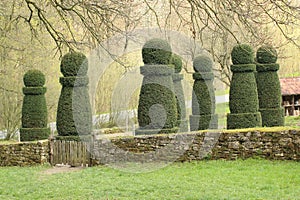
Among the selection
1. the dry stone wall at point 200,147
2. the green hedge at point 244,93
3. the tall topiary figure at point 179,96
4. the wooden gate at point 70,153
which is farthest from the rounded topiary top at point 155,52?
the tall topiary figure at point 179,96

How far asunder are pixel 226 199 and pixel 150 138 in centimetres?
653

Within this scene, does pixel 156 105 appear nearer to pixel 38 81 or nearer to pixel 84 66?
pixel 84 66

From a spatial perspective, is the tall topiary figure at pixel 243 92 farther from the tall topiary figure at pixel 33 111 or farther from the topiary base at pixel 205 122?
the tall topiary figure at pixel 33 111

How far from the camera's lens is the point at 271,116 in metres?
22.4

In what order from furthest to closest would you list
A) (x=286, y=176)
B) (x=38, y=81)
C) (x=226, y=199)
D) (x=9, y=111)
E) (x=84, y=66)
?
(x=9, y=111) → (x=38, y=81) → (x=84, y=66) → (x=286, y=176) → (x=226, y=199)

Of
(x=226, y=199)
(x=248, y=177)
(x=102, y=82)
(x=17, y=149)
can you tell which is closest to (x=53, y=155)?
(x=17, y=149)

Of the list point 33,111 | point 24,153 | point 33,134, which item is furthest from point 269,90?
point 24,153

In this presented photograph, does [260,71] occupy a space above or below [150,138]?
above

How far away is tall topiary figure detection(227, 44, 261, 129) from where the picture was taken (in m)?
19.9

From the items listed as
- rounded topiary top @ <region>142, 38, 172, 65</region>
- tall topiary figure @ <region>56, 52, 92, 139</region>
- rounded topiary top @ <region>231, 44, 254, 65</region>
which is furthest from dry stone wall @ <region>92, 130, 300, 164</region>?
rounded topiary top @ <region>231, 44, 254, 65</region>

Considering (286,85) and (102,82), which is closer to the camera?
(102,82)

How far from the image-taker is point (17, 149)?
59.8ft

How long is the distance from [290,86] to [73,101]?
625 inches

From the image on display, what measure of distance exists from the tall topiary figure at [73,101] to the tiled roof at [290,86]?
14917 mm
